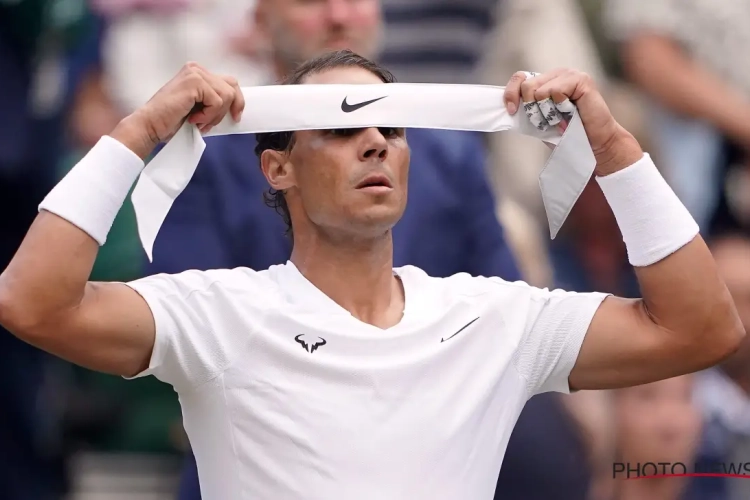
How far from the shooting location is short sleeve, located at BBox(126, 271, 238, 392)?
10.7 ft

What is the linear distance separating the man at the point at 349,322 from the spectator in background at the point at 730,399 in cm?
148

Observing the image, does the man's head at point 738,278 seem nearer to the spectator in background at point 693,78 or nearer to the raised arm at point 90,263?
the spectator in background at point 693,78

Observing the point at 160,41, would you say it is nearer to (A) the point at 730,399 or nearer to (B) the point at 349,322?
(A) the point at 730,399

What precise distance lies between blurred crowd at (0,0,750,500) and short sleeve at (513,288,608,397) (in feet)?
4.15

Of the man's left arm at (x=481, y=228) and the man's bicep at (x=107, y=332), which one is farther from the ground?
the man's left arm at (x=481, y=228)

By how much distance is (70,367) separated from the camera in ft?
20.4

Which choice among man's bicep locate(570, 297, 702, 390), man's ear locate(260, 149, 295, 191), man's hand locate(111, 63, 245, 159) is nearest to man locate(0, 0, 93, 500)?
man's ear locate(260, 149, 295, 191)

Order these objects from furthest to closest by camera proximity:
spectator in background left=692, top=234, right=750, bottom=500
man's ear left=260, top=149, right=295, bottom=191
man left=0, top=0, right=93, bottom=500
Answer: man left=0, top=0, right=93, bottom=500, spectator in background left=692, top=234, right=750, bottom=500, man's ear left=260, top=149, right=295, bottom=191

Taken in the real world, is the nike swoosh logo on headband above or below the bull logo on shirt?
above

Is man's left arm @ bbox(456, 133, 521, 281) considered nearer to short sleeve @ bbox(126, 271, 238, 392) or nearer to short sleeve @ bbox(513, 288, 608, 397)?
short sleeve @ bbox(513, 288, 608, 397)

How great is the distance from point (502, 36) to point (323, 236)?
8.79 ft

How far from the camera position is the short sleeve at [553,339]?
3486 millimetres

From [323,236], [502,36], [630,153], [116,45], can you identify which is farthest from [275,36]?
[116,45]

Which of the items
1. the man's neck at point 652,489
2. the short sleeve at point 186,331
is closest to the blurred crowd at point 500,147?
the man's neck at point 652,489
